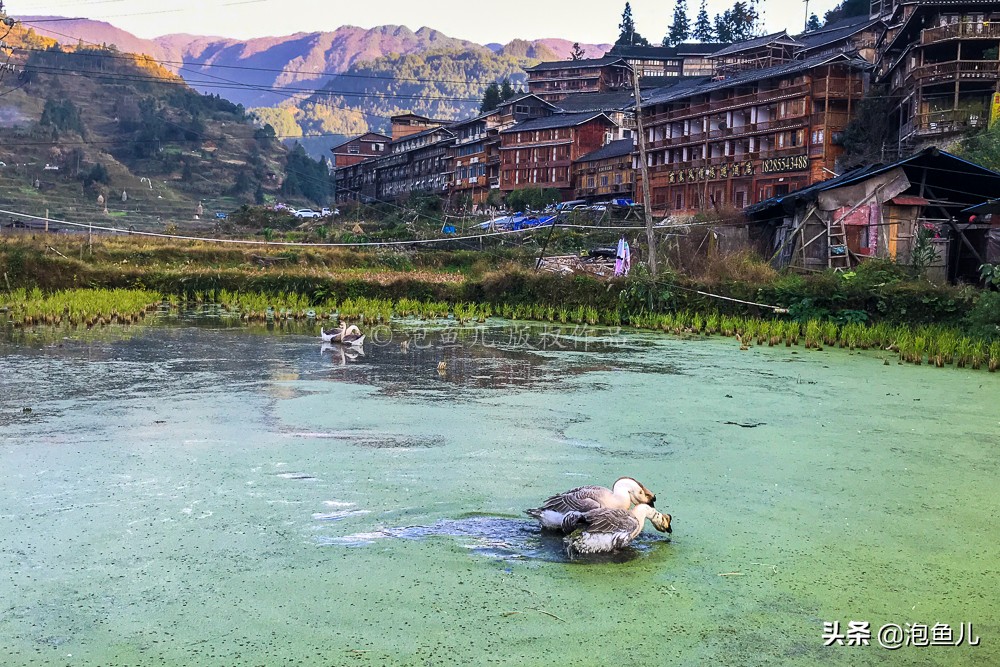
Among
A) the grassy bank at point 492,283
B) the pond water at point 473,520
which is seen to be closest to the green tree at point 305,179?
the grassy bank at point 492,283

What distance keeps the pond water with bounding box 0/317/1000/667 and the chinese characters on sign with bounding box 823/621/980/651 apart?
34mm

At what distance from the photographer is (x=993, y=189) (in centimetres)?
1641

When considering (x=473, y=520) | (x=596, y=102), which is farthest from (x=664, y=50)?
(x=473, y=520)

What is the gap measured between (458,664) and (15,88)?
335ft

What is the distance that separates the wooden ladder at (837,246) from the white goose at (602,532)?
45.4 ft

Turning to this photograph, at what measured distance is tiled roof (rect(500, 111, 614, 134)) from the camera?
152ft

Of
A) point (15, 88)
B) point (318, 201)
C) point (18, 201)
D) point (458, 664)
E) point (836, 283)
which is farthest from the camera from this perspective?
point (15, 88)

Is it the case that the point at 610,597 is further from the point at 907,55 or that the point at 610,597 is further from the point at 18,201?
the point at 18,201

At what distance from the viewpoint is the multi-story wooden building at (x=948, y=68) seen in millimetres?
28344

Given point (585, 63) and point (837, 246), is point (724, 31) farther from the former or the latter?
point (837, 246)

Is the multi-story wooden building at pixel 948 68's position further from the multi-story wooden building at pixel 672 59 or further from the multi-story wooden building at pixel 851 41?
the multi-story wooden building at pixel 672 59

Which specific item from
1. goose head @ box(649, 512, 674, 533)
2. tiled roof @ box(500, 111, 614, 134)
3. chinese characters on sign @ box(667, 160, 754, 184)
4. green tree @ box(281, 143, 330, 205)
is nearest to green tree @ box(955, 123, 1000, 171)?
chinese characters on sign @ box(667, 160, 754, 184)

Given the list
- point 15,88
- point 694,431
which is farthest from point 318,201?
point 694,431

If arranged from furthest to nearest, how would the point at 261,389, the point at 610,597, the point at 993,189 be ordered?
1. the point at 993,189
2. the point at 261,389
3. the point at 610,597
